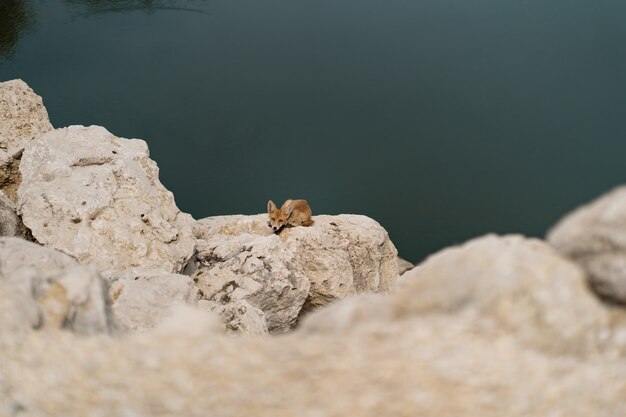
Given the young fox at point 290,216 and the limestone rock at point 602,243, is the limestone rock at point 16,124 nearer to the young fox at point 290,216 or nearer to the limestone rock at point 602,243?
the young fox at point 290,216

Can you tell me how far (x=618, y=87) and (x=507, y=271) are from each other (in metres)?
36.7

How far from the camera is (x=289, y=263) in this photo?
47.8 ft

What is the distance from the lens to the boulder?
542 inches

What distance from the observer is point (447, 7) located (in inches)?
1775

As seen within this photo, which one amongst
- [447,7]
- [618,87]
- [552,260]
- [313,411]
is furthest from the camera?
[447,7]

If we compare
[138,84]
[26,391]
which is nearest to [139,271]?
[26,391]

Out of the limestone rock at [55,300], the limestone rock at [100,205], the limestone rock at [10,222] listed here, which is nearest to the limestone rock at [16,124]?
the limestone rock at [100,205]

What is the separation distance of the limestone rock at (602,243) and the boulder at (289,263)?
8.53m

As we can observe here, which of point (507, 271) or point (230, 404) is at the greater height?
point (507, 271)

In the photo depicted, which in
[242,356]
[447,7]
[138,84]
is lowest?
[138,84]

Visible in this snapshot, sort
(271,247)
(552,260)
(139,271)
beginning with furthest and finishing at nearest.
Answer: (271,247) → (139,271) → (552,260)

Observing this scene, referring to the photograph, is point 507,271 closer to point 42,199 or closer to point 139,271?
point 139,271

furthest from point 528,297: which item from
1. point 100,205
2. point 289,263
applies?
point 100,205

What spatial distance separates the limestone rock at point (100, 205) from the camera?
1252 cm
